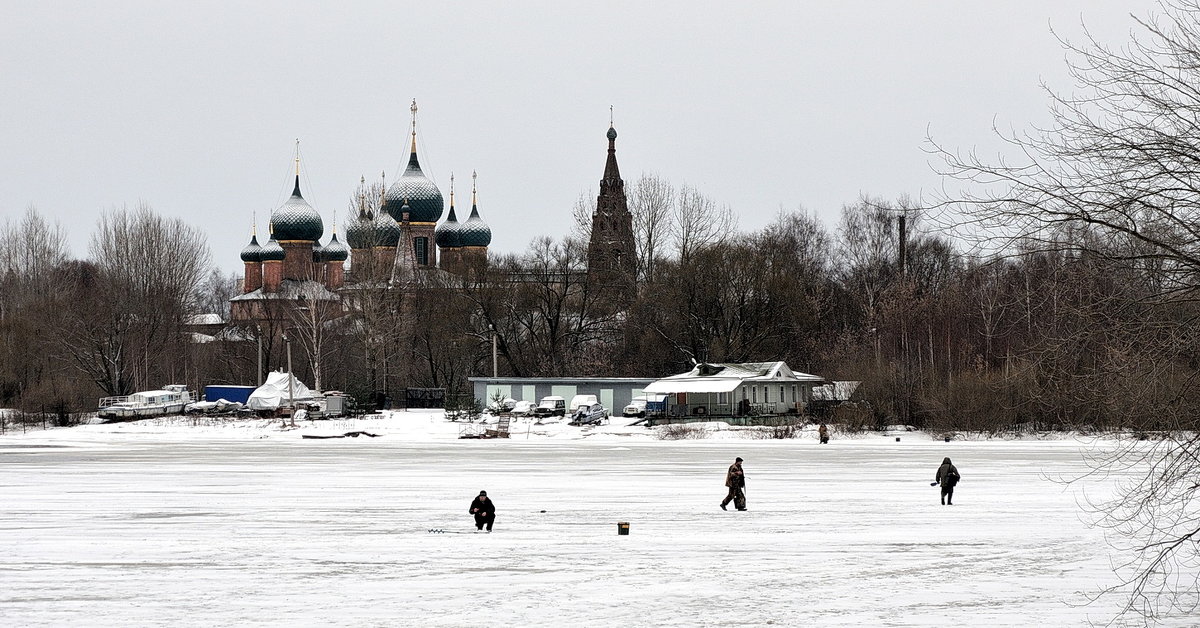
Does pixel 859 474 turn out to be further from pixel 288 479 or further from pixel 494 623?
pixel 494 623

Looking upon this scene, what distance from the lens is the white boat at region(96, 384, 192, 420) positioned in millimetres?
76000

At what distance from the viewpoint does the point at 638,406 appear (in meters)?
71.6

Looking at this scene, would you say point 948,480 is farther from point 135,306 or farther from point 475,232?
point 475,232

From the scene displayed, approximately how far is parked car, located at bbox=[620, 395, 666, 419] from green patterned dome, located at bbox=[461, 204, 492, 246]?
60.8 m

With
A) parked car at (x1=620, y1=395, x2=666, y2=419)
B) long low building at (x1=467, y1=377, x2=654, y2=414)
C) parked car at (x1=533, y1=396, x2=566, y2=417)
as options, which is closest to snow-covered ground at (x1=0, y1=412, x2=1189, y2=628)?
parked car at (x1=620, y1=395, x2=666, y2=419)

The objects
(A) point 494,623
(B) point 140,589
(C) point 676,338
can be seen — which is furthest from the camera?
(C) point 676,338

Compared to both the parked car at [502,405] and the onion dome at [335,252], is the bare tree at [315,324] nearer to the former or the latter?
the parked car at [502,405]

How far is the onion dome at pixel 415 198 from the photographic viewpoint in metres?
122

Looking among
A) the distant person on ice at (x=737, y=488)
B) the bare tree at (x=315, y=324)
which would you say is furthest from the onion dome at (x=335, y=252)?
the distant person on ice at (x=737, y=488)

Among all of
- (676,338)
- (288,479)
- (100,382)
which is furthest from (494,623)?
(100,382)

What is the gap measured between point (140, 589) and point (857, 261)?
8374 centimetres

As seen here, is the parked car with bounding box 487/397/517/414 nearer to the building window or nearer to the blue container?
the blue container

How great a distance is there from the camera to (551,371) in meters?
85.9

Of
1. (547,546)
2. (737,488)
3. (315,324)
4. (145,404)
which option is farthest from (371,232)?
(547,546)
